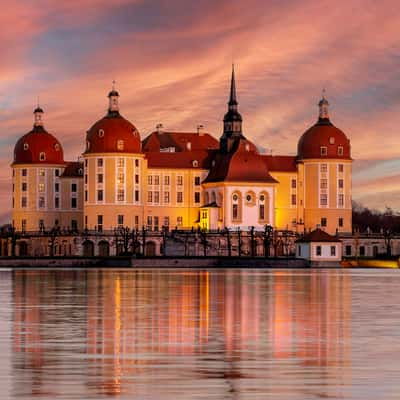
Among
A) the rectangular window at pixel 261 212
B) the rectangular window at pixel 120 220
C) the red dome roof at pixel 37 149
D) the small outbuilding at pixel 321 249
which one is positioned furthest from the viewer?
the red dome roof at pixel 37 149

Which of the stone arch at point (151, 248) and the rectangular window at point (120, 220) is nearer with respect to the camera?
the stone arch at point (151, 248)

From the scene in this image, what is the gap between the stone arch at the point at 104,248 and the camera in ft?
481

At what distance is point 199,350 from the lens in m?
25.3

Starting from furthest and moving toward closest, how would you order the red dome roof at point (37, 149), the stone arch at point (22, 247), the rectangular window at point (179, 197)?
the red dome roof at point (37, 149) < the rectangular window at point (179, 197) < the stone arch at point (22, 247)

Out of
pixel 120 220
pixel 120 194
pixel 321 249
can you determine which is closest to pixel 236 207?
pixel 120 194

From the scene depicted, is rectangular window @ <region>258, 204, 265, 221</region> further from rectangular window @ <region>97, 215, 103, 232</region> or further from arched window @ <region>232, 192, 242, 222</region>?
rectangular window @ <region>97, 215, 103, 232</region>

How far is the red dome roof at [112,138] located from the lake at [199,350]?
352 ft

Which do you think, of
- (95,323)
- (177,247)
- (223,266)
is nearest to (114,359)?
→ (95,323)

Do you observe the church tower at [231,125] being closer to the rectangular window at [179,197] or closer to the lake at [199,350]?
the rectangular window at [179,197]

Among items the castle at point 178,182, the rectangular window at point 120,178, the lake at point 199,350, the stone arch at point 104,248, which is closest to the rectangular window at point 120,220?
the castle at point 178,182

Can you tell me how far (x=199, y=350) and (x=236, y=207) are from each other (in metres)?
128

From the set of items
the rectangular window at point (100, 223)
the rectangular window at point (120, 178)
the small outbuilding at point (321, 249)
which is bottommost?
the small outbuilding at point (321, 249)

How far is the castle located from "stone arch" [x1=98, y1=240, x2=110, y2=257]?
1378 mm

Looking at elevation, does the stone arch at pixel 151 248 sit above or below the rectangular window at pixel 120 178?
below
